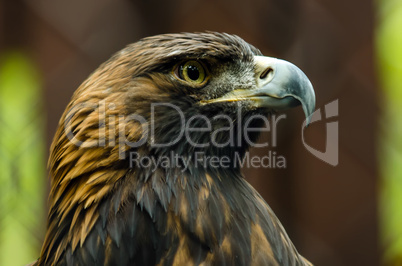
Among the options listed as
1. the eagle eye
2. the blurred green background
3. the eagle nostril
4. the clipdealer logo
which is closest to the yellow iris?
the eagle eye

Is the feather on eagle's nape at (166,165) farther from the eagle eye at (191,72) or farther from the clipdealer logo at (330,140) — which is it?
the clipdealer logo at (330,140)

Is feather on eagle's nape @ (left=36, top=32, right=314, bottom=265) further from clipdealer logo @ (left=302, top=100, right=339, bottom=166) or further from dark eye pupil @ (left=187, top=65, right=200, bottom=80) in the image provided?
clipdealer logo @ (left=302, top=100, right=339, bottom=166)

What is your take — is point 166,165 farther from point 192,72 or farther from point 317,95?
point 317,95

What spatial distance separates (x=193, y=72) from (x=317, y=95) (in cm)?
36

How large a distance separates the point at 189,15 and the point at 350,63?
0.46m

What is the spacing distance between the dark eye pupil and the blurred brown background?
10cm

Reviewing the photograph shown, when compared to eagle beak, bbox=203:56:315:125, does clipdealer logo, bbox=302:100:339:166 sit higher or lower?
lower

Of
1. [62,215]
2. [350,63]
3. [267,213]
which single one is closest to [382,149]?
[350,63]

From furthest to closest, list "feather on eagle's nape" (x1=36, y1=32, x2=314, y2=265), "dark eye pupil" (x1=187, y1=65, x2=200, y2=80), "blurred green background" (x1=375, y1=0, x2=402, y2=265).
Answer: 1. "blurred green background" (x1=375, y1=0, x2=402, y2=265)
2. "dark eye pupil" (x1=187, y1=65, x2=200, y2=80)
3. "feather on eagle's nape" (x1=36, y1=32, x2=314, y2=265)

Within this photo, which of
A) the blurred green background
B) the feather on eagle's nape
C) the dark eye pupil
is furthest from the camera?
the blurred green background

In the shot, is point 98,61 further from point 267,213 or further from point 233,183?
point 267,213

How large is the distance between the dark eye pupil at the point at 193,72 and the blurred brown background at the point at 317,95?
0.31ft

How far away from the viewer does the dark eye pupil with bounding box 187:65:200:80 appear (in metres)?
1.31

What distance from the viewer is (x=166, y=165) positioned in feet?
4.16
